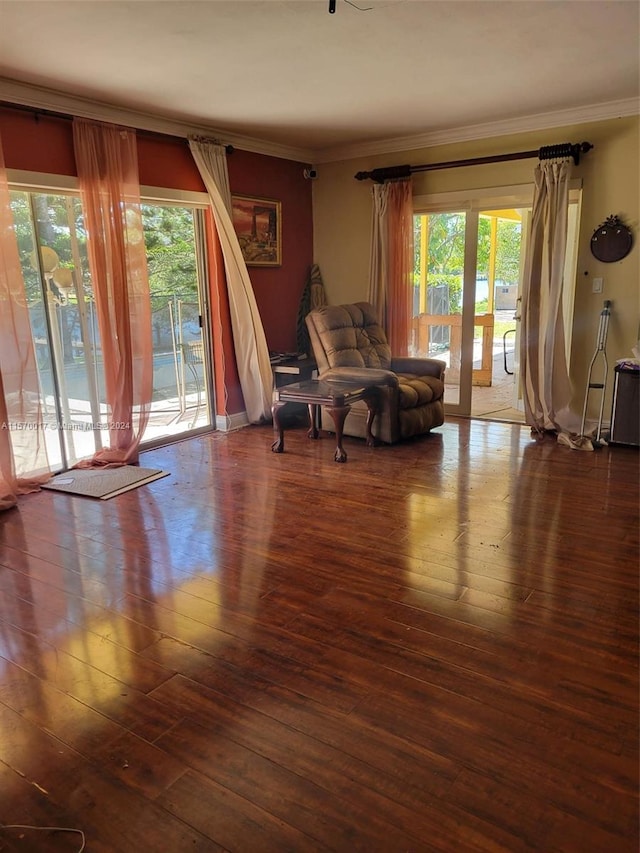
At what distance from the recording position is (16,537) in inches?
127

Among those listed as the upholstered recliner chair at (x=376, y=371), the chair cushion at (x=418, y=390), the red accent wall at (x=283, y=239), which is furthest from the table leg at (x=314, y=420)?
the red accent wall at (x=283, y=239)

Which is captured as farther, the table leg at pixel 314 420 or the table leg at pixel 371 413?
the table leg at pixel 314 420

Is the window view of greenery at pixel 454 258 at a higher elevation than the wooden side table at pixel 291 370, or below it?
higher

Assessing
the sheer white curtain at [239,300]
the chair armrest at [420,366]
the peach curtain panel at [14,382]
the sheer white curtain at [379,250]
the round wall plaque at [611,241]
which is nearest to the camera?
the peach curtain panel at [14,382]

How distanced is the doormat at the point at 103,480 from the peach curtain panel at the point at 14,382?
0.66ft

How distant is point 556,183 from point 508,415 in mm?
2071

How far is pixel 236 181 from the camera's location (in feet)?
17.4

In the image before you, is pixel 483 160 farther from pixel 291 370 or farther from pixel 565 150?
pixel 291 370

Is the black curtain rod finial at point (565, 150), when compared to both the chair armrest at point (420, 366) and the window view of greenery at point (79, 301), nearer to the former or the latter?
the chair armrest at point (420, 366)

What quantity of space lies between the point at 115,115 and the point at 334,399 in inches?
Answer: 99.8

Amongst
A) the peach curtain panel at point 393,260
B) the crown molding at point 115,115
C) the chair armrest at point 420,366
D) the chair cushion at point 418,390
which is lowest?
the chair cushion at point 418,390

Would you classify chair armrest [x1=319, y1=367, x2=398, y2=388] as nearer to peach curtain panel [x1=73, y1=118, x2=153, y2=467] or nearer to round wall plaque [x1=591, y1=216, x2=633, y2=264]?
peach curtain panel [x1=73, y1=118, x2=153, y2=467]

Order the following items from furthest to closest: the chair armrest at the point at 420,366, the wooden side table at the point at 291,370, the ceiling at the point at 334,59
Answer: the wooden side table at the point at 291,370, the chair armrest at the point at 420,366, the ceiling at the point at 334,59

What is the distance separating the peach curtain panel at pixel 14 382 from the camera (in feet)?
11.7
